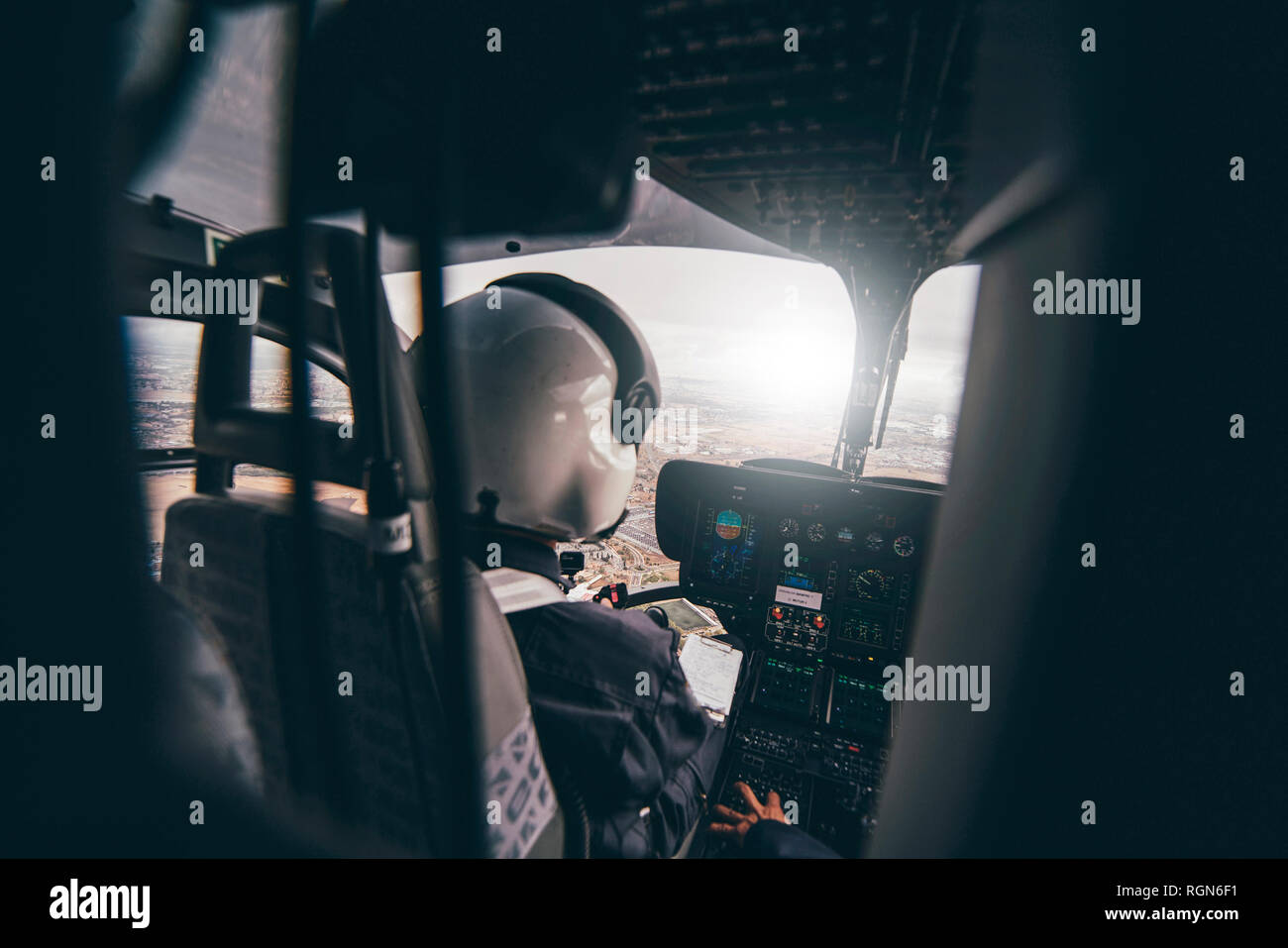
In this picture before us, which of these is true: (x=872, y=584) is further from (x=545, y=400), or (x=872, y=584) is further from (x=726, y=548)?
(x=545, y=400)

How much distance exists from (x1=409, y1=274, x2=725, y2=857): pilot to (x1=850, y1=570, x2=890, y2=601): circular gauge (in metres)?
0.86

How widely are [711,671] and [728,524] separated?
0.52 m

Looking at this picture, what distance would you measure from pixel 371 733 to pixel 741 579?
1329 millimetres

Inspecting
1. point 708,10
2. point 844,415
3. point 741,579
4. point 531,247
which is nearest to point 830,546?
point 741,579

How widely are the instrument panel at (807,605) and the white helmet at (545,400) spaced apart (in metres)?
0.80

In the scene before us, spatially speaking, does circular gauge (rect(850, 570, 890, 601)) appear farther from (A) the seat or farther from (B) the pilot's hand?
(A) the seat

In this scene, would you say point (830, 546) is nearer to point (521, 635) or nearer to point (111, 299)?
point (521, 635)

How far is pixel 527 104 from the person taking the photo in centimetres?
82

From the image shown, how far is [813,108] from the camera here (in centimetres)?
74

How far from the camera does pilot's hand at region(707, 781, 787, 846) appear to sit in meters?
1.17

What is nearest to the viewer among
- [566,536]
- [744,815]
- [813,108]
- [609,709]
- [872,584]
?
[813,108]

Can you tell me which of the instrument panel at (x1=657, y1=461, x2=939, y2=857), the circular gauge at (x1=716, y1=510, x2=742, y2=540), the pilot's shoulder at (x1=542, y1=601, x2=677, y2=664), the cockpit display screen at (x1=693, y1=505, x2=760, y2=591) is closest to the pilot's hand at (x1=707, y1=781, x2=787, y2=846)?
the instrument panel at (x1=657, y1=461, x2=939, y2=857)

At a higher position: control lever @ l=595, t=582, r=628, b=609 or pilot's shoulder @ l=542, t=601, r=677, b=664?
pilot's shoulder @ l=542, t=601, r=677, b=664

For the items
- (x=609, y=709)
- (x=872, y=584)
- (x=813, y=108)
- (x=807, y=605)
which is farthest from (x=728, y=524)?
(x=813, y=108)
